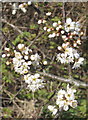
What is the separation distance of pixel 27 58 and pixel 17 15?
1.38m

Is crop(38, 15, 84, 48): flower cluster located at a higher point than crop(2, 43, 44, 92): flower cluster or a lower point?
higher

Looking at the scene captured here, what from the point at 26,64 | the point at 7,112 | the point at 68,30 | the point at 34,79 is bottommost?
the point at 7,112

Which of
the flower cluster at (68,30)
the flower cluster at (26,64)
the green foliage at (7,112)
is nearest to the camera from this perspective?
the flower cluster at (26,64)

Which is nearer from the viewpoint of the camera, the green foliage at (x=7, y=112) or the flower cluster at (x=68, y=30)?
the flower cluster at (x=68, y=30)

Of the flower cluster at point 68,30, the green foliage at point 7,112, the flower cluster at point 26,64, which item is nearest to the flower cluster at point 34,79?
the flower cluster at point 26,64

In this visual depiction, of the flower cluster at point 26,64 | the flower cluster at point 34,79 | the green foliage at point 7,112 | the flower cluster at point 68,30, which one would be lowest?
the green foliage at point 7,112

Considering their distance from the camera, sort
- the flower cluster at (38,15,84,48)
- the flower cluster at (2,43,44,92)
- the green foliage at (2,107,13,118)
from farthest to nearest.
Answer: the green foliage at (2,107,13,118)
the flower cluster at (38,15,84,48)
the flower cluster at (2,43,44,92)

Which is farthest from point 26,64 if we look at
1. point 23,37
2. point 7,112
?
point 7,112

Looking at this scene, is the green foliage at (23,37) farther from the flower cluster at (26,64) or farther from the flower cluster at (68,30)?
the flower cluster at (26,64)

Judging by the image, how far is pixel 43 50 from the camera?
10.3 ft

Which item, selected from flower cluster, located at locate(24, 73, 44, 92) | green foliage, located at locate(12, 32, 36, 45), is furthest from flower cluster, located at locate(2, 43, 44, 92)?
green foliage, located at locate(12, 32, 36, 45)

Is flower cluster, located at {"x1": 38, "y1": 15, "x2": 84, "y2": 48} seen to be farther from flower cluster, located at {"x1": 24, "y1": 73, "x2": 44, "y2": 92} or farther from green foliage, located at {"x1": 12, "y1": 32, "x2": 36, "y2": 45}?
green foliage, located at {"x1": 12, "y1": 32, "x2": 36, "y2": 45}

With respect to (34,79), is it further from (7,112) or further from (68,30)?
(7,112)

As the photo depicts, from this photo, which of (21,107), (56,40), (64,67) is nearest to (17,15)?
(56,40)
